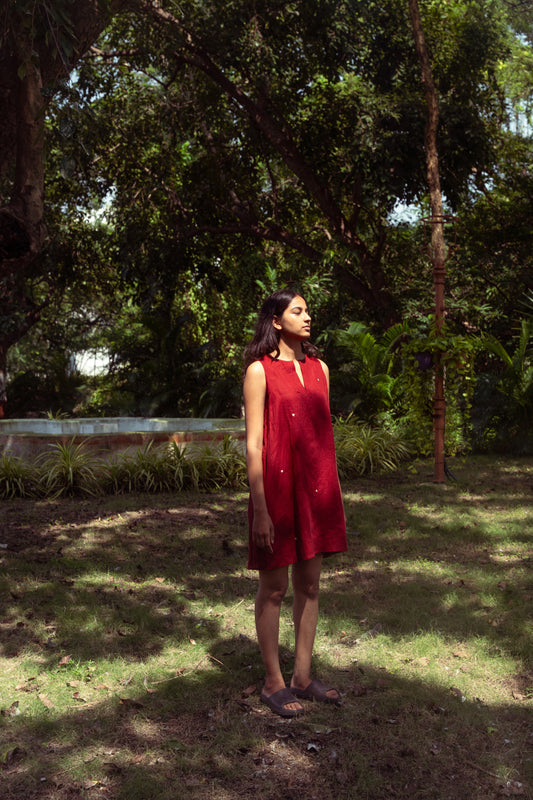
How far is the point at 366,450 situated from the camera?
33.0 ft

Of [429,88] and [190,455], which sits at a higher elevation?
[429,88]

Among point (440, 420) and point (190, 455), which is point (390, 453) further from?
point (190, 455)

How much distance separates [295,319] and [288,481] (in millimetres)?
764

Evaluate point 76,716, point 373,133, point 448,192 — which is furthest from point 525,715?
point 448,192

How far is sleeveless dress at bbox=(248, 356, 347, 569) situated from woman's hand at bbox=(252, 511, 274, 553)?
41mm

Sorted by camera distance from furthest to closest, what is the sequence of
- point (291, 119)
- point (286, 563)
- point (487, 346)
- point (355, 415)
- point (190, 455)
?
point (291, 119) < point (355, 415) < point (487, 346) < point (190, 455) < point (286, 563)

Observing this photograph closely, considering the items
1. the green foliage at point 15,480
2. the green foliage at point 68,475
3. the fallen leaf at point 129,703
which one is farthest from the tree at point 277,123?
the fallen leaf at point 129,703

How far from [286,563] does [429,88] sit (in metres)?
8.43

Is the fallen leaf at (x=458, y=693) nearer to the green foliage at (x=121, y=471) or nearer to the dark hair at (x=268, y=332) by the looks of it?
the dark hair at (x=268, y=332)

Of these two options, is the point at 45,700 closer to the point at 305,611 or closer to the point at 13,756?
the point at 13,756

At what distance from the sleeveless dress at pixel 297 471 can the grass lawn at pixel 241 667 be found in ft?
2.68

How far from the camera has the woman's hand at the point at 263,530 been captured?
10.5ft

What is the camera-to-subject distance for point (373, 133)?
38.0 feet

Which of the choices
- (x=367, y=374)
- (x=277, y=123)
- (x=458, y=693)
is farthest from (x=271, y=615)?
(x=277, y=123)
